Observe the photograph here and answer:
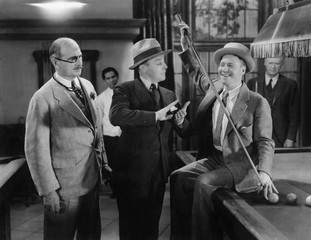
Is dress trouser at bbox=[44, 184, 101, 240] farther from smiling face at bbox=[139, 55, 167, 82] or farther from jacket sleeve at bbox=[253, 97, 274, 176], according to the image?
jacket sleeve at bbox=[253, 97, 274, 176]

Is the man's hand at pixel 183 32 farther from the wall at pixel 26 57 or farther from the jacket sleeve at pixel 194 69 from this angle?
the wall at pixel 26 57

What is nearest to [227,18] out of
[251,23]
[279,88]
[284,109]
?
[251,23]

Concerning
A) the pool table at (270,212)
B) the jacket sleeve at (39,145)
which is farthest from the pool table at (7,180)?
the pool table at (270,212)

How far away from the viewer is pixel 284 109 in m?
3.44

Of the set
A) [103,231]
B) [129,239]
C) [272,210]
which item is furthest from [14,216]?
[272,210]

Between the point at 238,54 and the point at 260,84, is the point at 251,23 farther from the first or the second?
the point at 238,54

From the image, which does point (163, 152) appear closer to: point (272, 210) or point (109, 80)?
point (109, 80)

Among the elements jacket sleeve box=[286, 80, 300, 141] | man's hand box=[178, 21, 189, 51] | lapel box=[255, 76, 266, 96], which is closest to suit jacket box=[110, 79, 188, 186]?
man's hand box=[178, 21, 189, 51]

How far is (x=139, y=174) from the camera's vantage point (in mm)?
2613

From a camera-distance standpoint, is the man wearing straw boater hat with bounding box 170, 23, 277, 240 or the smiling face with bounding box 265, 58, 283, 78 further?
the smiling face with bounding box 265, 58, 283, 78

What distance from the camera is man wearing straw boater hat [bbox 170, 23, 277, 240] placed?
2219mm

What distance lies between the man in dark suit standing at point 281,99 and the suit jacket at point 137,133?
1072 millimetres

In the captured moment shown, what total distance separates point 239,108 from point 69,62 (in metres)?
1.11

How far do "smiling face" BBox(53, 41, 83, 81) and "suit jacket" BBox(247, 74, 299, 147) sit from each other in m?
1.62
